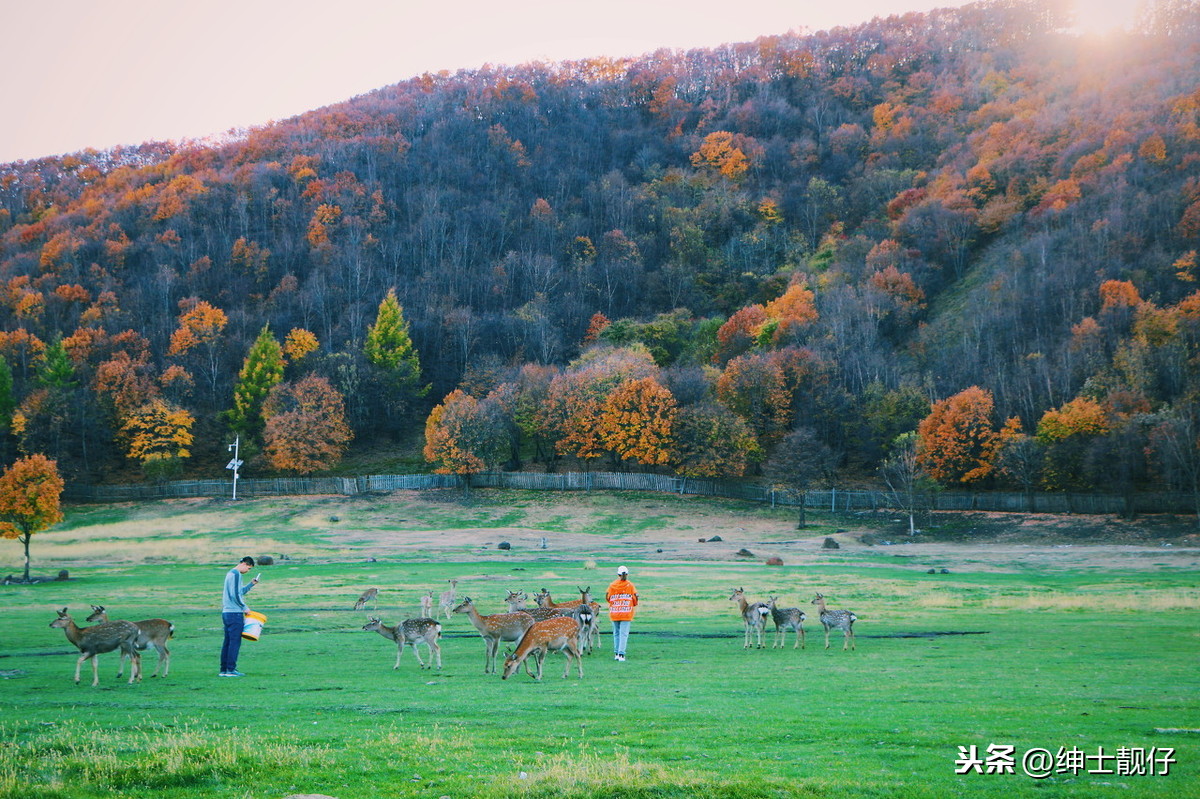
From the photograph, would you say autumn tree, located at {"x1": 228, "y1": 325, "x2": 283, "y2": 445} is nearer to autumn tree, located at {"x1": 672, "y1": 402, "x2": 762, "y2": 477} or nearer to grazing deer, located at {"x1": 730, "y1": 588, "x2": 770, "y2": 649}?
autumn tree, located at {"x1": 672, "y1": 402, "x2": 762, "y2": 477}

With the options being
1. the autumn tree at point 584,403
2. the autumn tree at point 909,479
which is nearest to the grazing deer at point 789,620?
the autumn tree at point 909,479

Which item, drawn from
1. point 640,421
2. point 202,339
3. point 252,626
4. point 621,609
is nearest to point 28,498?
point 252,626

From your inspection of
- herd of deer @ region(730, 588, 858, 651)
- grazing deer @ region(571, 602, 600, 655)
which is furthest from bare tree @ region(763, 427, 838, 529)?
grazing deer @ region(571, 602, 600, 655)

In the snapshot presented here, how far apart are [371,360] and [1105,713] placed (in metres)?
123

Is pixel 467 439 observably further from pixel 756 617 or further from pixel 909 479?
pixel 756 617

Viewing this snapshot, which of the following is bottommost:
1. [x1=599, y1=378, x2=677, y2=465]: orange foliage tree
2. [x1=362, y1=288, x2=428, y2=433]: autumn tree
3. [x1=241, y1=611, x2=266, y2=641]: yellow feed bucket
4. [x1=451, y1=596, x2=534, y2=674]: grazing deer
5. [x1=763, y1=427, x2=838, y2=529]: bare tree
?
[x1=451, y1=596, x2=534, y2=674]: grazing deer

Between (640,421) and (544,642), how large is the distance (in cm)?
7454

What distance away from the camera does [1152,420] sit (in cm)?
7775

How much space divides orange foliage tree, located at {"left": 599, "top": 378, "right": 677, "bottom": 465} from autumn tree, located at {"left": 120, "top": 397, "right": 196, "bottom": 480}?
48451mm

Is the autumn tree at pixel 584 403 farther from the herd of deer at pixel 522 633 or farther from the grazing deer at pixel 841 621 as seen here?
the herd of deer at pixel 522 633

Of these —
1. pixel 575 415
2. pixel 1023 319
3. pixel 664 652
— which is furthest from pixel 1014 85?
pixel 664 652

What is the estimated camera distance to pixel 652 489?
299 feet

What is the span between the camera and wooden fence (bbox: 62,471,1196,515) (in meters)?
76.6

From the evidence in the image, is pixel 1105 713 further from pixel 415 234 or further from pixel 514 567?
pixel 415 234
